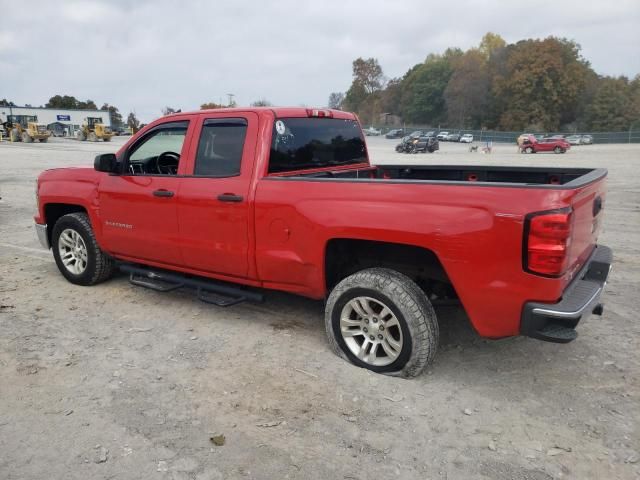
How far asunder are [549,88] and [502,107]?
8559mm

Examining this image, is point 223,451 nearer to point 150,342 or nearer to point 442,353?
point 150,342

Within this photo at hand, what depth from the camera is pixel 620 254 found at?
21.8 ft

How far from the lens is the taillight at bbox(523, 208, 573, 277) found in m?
2.81

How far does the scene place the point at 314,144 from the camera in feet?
14.9

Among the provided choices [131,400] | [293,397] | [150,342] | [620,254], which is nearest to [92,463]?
[131,400]

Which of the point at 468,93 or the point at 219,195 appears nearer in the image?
the point at 219,195

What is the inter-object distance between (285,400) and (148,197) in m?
2.33

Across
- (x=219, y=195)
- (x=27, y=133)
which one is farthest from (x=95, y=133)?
(x=219, y=195)

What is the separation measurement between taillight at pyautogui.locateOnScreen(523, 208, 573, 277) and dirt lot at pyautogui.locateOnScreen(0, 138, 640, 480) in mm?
955

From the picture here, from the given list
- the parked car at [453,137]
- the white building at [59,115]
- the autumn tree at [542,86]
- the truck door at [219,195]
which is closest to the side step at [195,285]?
the truck door at [219,195]

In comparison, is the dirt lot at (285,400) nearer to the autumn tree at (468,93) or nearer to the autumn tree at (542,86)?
the autumn tree at (542,86)

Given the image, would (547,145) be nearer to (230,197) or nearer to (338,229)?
(230,197)

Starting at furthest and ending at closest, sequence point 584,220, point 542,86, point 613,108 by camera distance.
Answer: point 542,86, point 613,108, point 584,220

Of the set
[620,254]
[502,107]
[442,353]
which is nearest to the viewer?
[442,353]
